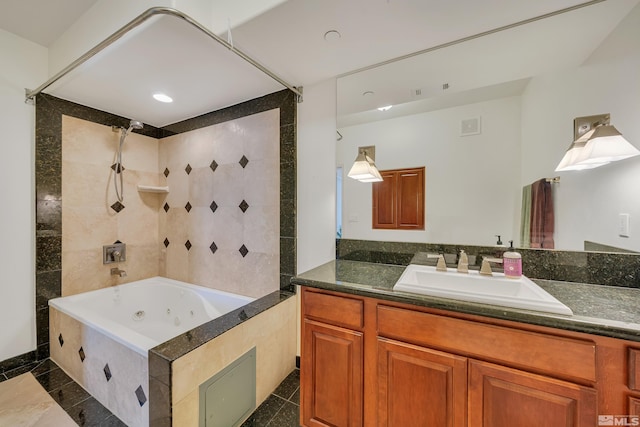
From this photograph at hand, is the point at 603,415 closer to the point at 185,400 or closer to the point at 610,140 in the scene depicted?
the point at 610,140

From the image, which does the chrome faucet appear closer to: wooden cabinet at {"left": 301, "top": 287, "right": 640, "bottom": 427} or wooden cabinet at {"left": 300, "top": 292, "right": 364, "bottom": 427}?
wooden cabinet at {"left": 301, "top": 287, "right": 640, "bottom": 427}

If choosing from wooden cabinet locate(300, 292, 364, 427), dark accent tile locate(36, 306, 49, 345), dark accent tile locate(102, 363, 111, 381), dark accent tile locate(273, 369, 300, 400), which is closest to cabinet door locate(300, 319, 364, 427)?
wooden cabinet locate(300, 292, 364, 427)

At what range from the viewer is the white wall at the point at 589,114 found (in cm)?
114

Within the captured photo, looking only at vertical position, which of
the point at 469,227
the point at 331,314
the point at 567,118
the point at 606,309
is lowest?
the point at 331,314

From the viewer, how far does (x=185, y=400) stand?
113 centimetres

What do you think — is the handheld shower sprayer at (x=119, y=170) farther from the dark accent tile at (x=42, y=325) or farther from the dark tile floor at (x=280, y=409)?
the dark tile floor at (x=280, y=409)

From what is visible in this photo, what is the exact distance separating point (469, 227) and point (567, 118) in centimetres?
72

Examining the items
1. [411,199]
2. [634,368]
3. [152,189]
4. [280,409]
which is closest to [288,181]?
[411,199]

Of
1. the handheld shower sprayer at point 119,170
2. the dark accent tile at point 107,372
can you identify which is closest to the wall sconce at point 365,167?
the dark accent tile at point 107,372

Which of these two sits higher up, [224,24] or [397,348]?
[224,24]

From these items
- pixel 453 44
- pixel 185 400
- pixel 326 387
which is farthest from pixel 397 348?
pixel 453 44

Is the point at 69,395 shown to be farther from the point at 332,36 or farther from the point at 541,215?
the point at 541,215

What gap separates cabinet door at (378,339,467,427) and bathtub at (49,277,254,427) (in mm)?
1171

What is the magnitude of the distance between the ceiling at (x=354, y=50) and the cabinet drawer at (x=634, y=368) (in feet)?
4.19
